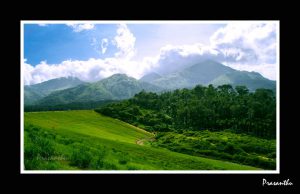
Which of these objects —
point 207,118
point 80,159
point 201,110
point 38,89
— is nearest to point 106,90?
point 201,110

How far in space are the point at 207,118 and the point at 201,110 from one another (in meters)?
0.91

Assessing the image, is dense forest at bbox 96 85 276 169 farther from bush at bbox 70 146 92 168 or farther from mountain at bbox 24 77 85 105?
bush at bbox 70 146 92 168

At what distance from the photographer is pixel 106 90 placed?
58750mm

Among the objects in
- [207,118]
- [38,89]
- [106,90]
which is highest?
[106,90]

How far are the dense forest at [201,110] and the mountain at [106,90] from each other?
135 cm

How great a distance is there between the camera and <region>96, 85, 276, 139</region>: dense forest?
30069mm

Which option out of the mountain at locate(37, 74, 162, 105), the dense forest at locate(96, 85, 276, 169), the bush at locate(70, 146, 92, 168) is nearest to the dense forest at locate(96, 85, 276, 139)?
the dense forest at locate(96, 85, 276, 169)

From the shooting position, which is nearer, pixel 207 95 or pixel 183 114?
pixel 183 114

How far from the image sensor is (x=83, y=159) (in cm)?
1005

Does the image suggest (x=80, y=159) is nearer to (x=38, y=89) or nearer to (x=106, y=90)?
(x=38, y=89)

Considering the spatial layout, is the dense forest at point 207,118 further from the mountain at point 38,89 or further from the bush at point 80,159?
the bush at point 80,159
